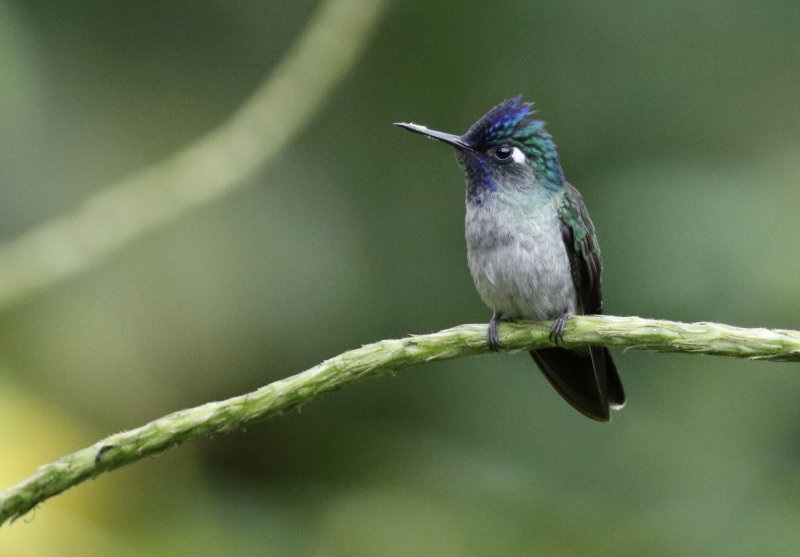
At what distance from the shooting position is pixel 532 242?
148 inches

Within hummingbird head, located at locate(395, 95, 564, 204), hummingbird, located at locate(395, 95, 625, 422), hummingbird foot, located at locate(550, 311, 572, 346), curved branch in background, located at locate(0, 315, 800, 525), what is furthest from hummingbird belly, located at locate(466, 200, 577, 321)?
curved branch in background, located at locate(0, 315, 800, 525)

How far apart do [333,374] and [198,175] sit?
243 cm

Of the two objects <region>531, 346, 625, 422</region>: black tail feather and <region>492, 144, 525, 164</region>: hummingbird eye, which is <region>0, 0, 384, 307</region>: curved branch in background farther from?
<region>531, 346, 625, 422</region>: black tail feather

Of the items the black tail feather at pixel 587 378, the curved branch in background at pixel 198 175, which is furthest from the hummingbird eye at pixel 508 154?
the curved branch in background at pixel 198 175

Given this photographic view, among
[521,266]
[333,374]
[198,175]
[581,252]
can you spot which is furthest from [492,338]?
[198,175]

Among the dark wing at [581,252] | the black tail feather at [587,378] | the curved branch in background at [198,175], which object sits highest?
the curved branch in background at [198,175]

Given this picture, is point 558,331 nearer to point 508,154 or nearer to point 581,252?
point 581,252

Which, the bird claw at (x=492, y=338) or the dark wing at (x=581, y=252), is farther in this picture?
the dark wing at (x=581, y=252)

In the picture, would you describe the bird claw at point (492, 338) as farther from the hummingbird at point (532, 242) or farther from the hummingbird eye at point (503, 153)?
the hummingbird eye at point (503, 153)

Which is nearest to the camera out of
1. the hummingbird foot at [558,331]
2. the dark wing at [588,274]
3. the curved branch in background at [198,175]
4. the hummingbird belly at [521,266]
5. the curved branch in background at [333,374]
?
the curved branch in background at [333,374]

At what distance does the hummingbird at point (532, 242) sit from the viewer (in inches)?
147

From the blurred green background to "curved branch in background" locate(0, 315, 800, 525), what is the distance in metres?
2.55

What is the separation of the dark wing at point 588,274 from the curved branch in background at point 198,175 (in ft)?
4.86

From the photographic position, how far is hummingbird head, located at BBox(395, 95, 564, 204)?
3.92 m
